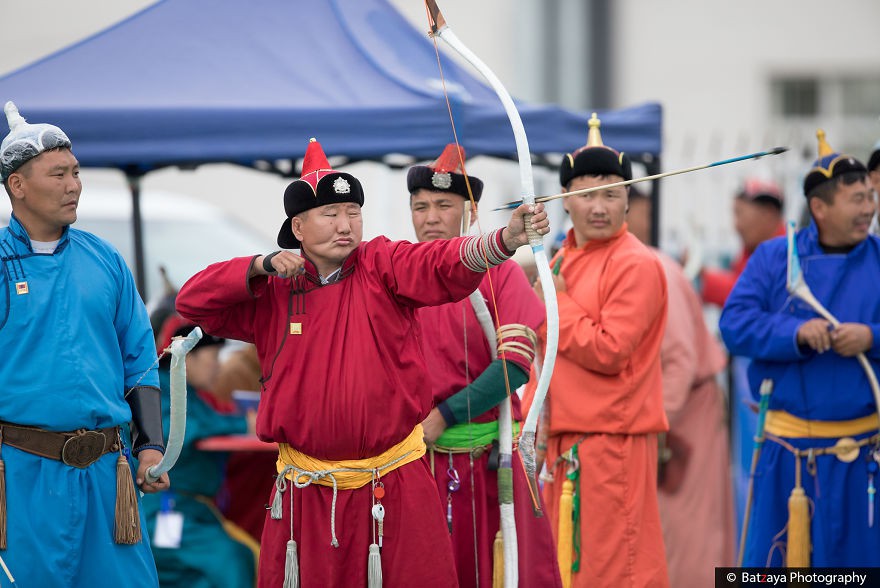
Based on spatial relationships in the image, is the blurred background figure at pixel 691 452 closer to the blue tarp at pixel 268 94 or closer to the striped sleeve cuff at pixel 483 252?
the blue tarp at pixel 268 94

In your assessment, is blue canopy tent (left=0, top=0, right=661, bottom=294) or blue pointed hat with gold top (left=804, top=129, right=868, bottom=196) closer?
blue pointed hat with gold top (left=804, top=129, right=868, bottom=196)

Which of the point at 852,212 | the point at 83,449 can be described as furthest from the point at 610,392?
the point at 83,449

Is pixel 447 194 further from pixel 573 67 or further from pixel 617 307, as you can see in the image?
pixel 573 67

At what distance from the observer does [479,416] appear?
4.20 meters

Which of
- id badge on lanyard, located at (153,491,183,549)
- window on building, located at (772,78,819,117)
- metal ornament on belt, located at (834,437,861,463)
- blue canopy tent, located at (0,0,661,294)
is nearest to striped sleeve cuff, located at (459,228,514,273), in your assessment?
blue canopy tent, located at (0,0,661,294)

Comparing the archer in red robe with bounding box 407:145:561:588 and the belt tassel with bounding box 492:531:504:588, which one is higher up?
the archer in red robe with bounding box 407:145:561:588

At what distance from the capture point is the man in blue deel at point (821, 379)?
4621 millimetres

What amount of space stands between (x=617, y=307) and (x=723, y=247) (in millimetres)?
5648

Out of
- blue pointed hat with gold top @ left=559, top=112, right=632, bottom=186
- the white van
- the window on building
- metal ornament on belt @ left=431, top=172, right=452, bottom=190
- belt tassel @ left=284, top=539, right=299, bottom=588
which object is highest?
the window on building

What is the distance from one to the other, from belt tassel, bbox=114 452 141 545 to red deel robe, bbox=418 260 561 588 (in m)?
1.02

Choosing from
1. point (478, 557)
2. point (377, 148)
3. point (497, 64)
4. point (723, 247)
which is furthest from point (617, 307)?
point (497, 64)

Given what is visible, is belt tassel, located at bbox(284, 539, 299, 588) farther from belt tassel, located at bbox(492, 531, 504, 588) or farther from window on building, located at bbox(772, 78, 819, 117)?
window on building, located at bbox(772, 78, 819, 117)

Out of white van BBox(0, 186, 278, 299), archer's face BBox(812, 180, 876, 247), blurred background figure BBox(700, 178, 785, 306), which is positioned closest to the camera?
archer's face BBox(812, 180, 876, 247)

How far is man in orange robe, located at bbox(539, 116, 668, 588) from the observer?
445 cm
